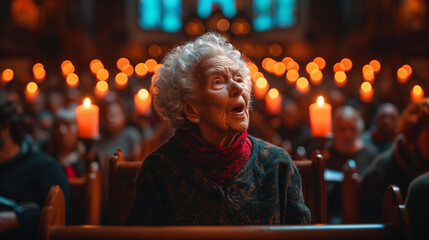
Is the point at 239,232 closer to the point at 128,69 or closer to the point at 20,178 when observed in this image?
the point at 20,178

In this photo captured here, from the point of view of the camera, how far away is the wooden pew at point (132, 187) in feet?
6.36

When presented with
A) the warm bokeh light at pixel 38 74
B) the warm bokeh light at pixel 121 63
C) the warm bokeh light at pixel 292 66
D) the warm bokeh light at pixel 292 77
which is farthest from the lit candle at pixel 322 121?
the warm bokeh light at pixel 121 63

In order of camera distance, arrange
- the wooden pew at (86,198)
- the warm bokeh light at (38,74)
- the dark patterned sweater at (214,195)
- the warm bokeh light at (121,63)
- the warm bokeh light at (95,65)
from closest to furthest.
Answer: the dark patterned sweater at (214,195)
the wooden pew at (86,198)
the warm bokeh light at (38,74)
the warm bokeh light at (95,65)
the warm bokeh light at (121,63)

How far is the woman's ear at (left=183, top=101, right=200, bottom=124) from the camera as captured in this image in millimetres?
1688

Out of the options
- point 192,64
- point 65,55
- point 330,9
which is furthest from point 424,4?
point 65,55

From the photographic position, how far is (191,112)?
67.2 inches

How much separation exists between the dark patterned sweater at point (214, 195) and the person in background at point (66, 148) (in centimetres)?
199

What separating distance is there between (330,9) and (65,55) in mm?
11001

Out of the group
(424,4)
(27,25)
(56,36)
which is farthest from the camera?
(56,36)

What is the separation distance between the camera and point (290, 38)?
19.3 meters

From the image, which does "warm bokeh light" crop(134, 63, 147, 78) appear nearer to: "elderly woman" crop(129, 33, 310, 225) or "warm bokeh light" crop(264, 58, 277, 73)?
"warm bokeh light" crop(264, 58, 277, 73)

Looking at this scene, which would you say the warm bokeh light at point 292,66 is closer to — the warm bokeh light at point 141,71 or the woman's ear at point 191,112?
the warm bokeh light at point 141,71

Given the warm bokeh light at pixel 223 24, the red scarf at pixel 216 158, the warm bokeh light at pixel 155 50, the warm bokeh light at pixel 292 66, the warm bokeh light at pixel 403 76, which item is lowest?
the red scarf at pixel 216 158

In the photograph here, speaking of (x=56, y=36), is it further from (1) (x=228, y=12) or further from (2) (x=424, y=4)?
(2) (x=424, y=4)
